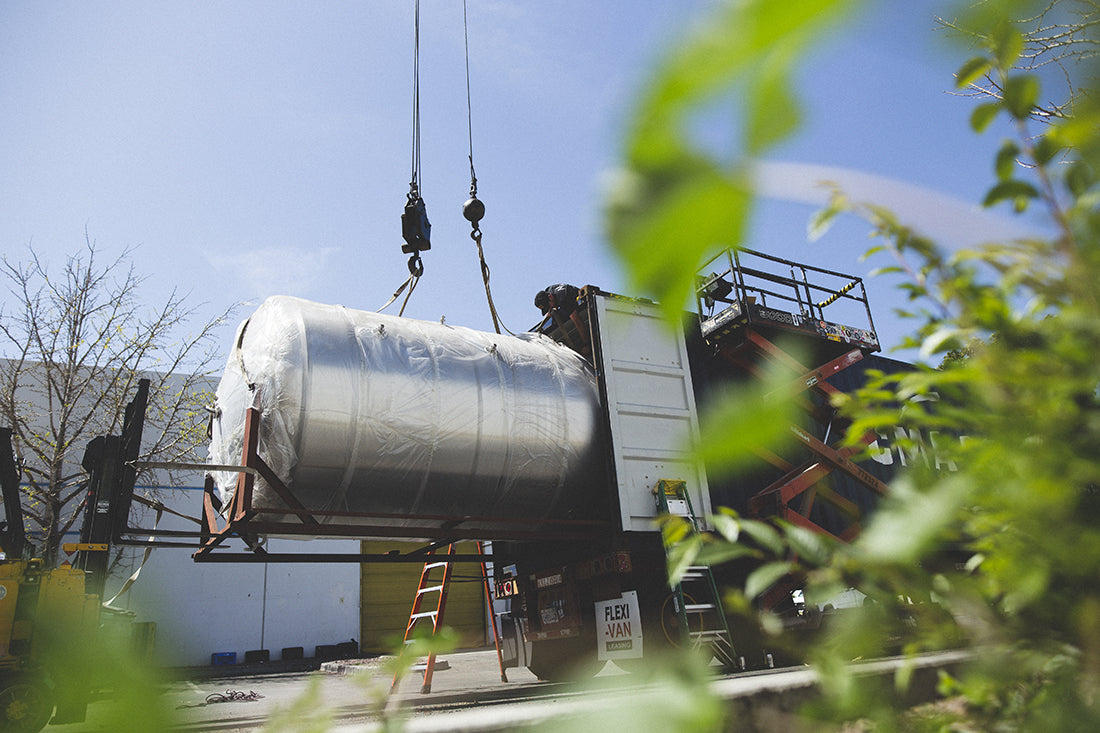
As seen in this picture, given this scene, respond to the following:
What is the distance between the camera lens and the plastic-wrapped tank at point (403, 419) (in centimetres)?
511

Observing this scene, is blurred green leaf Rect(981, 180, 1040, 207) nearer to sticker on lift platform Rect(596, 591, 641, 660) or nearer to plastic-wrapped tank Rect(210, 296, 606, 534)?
plastic-wrapped tank Rect(210, 296, 606, 534)

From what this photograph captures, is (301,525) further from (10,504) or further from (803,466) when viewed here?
(803,466)

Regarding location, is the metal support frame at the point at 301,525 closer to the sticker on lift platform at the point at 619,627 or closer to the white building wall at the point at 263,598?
the sticker on lift platform at the point at 619,627

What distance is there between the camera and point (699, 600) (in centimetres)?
648

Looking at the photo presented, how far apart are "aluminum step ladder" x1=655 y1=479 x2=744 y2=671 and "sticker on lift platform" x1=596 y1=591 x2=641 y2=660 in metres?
0.40

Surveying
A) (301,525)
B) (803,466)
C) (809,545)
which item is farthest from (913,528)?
(803,466)

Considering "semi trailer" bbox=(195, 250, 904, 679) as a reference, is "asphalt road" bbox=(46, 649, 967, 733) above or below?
below

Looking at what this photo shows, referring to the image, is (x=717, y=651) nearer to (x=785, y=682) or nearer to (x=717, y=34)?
(x=785, y=682)

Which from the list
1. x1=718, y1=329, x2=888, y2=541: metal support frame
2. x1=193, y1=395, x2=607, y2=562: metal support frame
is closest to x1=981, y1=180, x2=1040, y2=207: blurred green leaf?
x1=193, y1=395, x2=607, y2=562: metal support frame

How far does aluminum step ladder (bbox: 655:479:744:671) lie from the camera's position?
239 inches

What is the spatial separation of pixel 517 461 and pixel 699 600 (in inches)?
92.6

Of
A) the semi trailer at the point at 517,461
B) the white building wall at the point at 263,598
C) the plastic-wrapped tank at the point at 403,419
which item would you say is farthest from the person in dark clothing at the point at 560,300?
the white building wall at the point at 263,598

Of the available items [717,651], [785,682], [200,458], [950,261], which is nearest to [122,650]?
[950,261]

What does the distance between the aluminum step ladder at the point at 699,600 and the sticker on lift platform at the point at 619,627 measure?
0.40 meters
